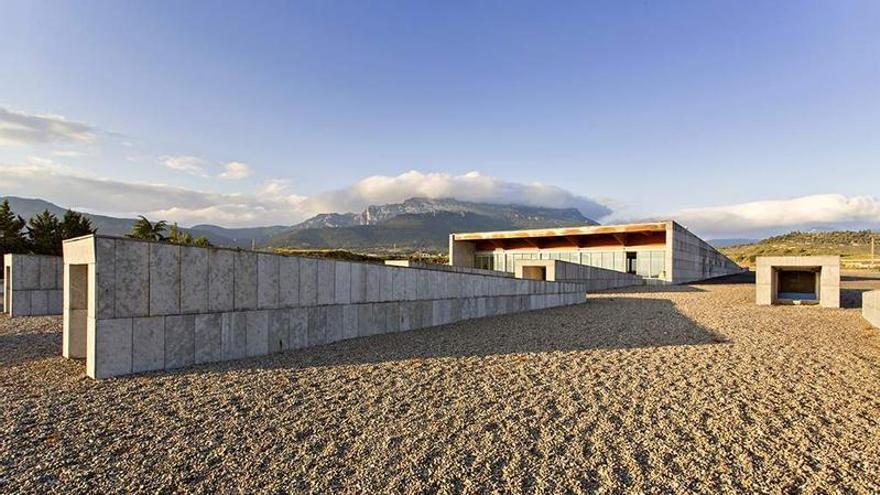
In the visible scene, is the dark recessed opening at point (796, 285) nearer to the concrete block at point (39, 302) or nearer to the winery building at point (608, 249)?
the winery building at point (608, 249)

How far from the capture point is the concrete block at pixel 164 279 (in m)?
7.09

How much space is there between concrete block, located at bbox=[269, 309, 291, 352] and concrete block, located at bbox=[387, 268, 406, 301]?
10.7 feet

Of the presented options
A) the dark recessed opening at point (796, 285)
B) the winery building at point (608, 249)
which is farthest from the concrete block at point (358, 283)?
the winery building at point (608, 249)

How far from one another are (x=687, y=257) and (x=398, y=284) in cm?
3581

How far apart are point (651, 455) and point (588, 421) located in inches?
36.1

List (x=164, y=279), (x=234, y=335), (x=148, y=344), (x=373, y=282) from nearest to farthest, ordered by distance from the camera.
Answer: (x=148, y=344) → (x=164, y=279) → (x=234, y=335) → (x=373, y=282)

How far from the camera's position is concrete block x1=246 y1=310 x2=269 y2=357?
834cm

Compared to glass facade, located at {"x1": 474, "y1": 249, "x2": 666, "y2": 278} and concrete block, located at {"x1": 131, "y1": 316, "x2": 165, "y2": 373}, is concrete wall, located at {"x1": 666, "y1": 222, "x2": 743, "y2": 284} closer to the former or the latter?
glass facade, located at {"x1": 474, "y1": 249, "x2": 666, "y2": 278}

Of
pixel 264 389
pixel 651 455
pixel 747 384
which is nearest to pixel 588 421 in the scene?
pixel 651 455

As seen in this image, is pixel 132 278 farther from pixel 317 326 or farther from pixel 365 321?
pixel 365 321

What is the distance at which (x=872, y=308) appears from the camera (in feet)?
43.3

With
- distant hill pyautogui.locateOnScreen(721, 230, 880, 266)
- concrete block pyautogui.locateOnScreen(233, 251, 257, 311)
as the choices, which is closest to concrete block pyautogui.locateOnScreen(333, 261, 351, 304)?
concrete block pyautogui.locateOnScreen(233, 251, 257, 311)

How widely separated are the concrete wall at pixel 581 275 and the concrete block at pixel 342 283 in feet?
46.8

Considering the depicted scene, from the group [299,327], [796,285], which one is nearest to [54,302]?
[299,327]
